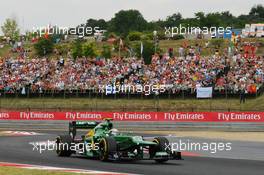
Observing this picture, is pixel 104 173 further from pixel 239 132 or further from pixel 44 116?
pixel 44 116

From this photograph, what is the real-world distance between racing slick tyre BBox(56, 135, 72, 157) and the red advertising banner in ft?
54.5

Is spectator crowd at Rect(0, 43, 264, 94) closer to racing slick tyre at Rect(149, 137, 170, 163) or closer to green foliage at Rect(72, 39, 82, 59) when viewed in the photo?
green foliage at Rect(72, 39, 82, 59)

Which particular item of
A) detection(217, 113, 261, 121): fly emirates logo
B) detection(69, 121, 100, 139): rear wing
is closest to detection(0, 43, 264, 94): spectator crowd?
detection(217, 113, 261, 121): fly emirates logo

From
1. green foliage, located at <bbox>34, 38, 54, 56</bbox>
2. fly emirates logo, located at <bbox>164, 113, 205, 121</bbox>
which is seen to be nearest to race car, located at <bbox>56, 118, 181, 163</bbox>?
fly emirates logo, located at <bbox>164, 113, 205, 121</bbox>

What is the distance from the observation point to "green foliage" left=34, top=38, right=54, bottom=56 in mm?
63438

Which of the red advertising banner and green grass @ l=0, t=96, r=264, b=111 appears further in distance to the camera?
green grass @ l=0, t=96, r=264, b=111

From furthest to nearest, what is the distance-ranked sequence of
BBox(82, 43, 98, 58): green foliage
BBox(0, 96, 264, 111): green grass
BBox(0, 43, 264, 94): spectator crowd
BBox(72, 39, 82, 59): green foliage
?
BBox(72, 39, 82, 59): green foliage
BBox(82, 43, 98, 58): green foliage
BBox(0, 43, 264, 94): spectator crowd
BBox(0, 96, 264, 111): green grass

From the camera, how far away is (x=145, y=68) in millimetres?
44812

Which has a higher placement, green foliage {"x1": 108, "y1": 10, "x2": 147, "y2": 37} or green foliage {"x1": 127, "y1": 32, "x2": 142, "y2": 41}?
green foliage {"x1": 108, "y1": 10, "x2": 147, "y2": 37}

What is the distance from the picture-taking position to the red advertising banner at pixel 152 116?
32438 mm

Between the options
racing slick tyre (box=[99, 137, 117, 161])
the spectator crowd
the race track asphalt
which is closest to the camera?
the race track asphalt

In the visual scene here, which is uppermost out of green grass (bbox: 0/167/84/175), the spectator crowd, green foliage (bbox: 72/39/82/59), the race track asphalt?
green foliage (bbox: 72/39/82/59)

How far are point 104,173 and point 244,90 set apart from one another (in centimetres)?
2654

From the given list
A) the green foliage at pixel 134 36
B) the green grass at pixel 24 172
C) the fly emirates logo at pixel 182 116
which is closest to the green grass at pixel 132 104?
the fly emirates logo at pixel 182 116
